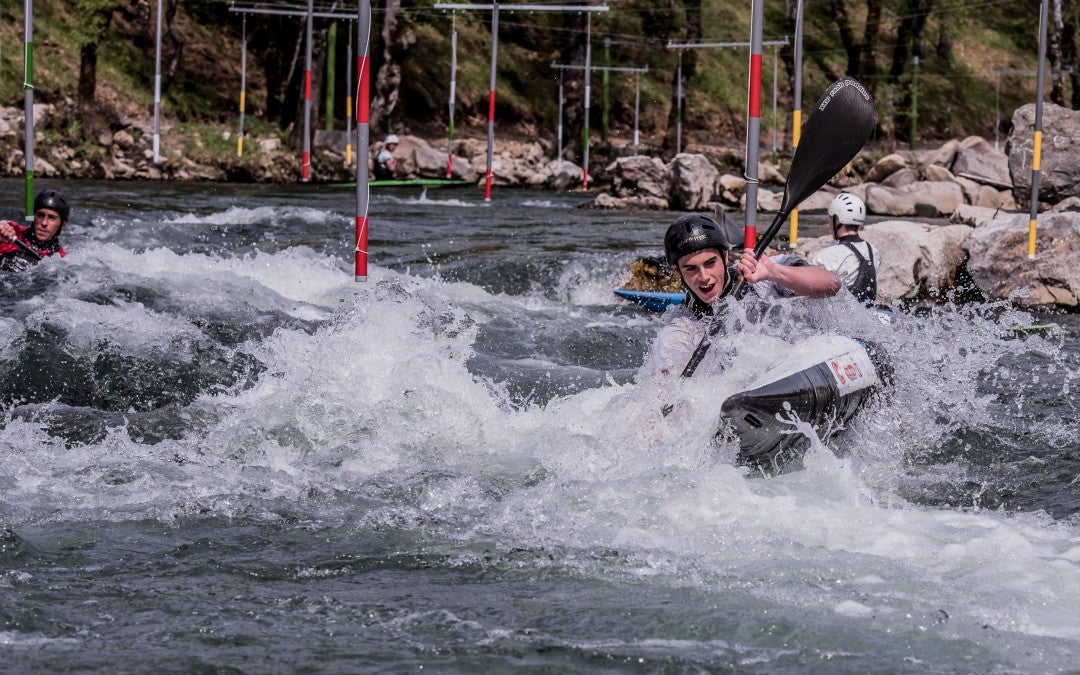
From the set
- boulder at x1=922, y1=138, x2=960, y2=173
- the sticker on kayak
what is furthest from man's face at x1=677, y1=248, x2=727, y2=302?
boulder at x1=922, y1=138, x2=960, y2=173

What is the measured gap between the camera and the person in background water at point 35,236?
9922mm

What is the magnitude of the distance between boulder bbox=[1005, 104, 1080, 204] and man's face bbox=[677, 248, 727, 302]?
16.1 meters

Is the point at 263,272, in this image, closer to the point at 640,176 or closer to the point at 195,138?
the point at 640,176

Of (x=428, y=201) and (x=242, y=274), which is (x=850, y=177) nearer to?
(x=428, y=201)

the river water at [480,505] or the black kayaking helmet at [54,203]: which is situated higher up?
the black kayaking helmet at [54,203]

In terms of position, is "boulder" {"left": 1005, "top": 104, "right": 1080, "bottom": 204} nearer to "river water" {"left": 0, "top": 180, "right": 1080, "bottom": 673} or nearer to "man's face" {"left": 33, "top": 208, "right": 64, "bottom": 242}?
"river water" {"left": 0, "top": 180, "right": 1080, "bottom": 673}

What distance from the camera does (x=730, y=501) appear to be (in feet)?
17.1

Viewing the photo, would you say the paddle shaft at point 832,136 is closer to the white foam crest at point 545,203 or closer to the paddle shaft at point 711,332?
the paddle shaft at point 711,332

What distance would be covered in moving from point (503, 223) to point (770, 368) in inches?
556

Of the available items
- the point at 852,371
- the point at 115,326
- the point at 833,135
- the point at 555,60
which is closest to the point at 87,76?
the point at 555,60

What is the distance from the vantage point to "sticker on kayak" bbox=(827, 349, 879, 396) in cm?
565

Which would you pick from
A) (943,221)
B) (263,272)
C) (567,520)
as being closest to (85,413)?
(567,520)

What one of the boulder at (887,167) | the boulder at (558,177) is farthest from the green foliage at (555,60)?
the boulder at (887,167)

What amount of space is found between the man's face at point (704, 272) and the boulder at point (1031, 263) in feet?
22.9
